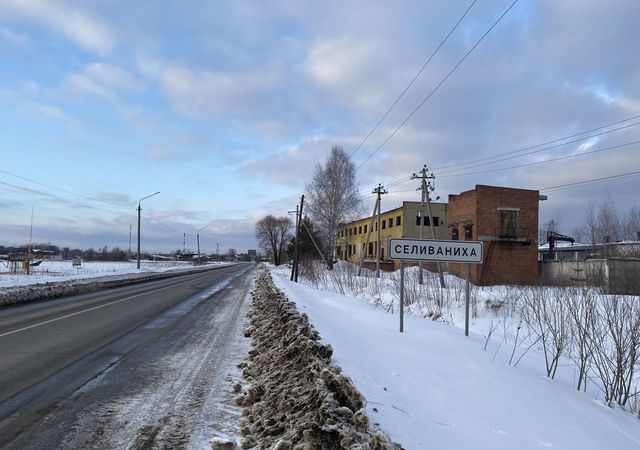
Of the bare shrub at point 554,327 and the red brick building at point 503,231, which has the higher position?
the red brick building at point 503,231

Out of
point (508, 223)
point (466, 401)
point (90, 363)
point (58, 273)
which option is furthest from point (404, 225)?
point (466, 401)

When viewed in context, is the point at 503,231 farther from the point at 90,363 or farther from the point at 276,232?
the point at 276,232

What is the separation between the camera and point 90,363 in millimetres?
7547

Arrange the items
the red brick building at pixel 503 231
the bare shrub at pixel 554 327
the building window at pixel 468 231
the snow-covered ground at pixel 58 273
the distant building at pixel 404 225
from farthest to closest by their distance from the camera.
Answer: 1. the distant building at pixel 404 225
2. the building window at pixel 468 231
3. the red brick building at pixel 503 231
4. the snow-covered ground at pixel 58 273
5. the bare shrub at pixel 554 327

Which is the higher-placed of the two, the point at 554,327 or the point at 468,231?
the point at 468,231

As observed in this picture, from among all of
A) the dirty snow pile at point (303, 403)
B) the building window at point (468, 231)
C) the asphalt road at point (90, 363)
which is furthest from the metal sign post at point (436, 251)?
the building window at point (468, 231)

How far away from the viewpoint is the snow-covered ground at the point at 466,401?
396 centimetres

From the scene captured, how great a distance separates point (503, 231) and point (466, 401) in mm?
40438

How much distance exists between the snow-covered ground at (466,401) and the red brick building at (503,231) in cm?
3541

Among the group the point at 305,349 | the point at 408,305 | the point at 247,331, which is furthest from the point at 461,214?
the point at 305,349

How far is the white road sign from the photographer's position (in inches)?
363

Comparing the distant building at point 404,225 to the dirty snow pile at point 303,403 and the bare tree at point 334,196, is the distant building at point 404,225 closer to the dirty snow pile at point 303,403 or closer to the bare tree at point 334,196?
the bare tree at point 334,196

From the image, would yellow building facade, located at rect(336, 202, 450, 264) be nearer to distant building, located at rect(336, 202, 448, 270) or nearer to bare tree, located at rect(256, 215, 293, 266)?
distant building, located at rect(336, 202, 448, 270)

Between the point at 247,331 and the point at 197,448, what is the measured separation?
22.1 feet
